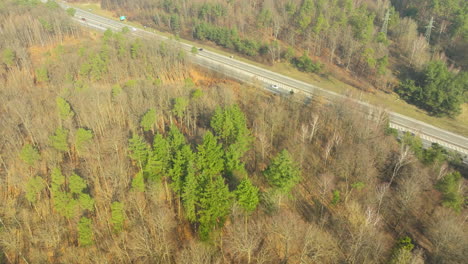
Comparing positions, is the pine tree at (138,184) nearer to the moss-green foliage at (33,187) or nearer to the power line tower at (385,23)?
the moss-green foliage at (33,187)

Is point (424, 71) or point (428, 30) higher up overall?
point (428, 30)

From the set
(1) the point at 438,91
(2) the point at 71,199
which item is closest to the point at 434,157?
(1) the point at 438,91

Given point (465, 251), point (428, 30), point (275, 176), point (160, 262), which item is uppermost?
point (428, 30)

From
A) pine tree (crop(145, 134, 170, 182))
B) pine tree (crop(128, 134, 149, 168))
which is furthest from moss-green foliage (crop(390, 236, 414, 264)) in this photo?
pine tree (crop(128, 134, 149, 168))

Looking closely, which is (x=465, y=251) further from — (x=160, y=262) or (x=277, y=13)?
(x=277, y=13)

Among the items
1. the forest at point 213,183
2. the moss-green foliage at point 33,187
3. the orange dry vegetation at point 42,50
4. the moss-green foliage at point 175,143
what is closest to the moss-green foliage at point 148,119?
the forest at point 213,183

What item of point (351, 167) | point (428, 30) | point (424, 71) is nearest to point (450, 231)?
point (351, 167)

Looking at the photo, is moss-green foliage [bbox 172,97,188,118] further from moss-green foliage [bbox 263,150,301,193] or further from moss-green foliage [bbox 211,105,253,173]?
moss-green foliage [bbox 263,150,301,193]
